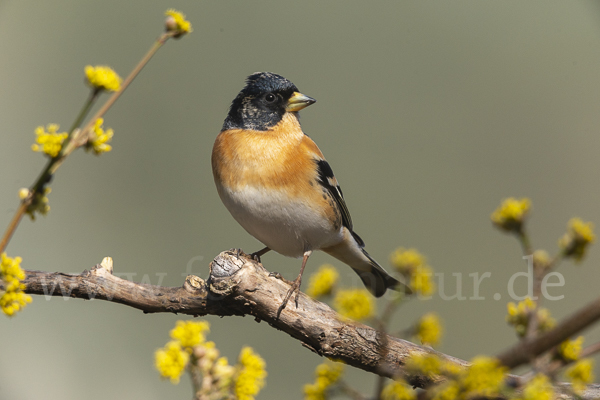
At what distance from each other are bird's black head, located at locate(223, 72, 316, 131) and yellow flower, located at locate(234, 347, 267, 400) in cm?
200

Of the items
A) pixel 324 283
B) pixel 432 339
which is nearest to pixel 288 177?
pixel 324 283

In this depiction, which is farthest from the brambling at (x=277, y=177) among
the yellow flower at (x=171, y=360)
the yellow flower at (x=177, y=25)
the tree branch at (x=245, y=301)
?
the yellow flower at (x=171, y=360)

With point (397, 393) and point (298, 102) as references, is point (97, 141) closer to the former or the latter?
point (397, 393)

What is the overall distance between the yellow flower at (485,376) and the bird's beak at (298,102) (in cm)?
220

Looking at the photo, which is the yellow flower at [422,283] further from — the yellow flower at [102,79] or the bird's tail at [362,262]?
the bird's tail at [362,262]

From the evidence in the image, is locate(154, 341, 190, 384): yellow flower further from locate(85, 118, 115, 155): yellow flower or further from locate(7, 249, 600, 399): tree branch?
locate(7, 249, 600, 399): tree branch

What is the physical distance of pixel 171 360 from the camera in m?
0.62

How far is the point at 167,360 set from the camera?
618 millimetres

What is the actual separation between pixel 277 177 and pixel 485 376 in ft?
6.18

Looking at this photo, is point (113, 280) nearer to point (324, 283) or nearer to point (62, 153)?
point (62, 153)

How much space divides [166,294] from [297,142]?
42.0 inches

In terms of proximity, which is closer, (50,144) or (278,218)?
(50,144)

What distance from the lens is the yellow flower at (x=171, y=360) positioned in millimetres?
602

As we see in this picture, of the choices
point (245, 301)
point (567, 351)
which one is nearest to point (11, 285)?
point (567, 351)
